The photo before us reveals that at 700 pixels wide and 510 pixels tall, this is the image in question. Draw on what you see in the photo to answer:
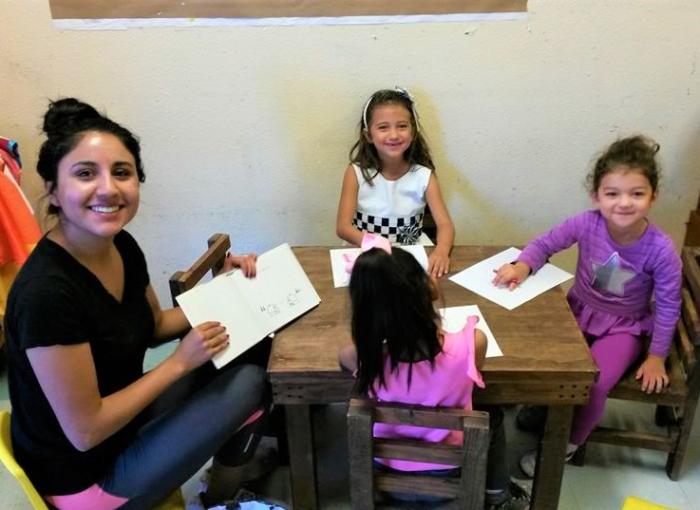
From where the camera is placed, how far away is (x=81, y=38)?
1.86m

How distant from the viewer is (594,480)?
1.63 m

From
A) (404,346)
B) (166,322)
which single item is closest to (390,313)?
(404,346)

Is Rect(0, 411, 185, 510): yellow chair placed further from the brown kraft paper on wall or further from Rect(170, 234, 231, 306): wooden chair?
the brown kraft paper on wall

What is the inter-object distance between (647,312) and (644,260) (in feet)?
0.58

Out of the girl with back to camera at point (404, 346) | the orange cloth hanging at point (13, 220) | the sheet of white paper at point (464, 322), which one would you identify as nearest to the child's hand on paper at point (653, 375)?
the sheet of white paper at point (464, 322)

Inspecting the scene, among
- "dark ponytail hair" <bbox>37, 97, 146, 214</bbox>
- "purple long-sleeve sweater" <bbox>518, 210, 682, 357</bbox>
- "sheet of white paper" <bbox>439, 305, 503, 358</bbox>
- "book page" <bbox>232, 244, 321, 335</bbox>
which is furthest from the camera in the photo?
"purple long-sleeve sweater" <bbox>518, 210, 682, 357</bbox>

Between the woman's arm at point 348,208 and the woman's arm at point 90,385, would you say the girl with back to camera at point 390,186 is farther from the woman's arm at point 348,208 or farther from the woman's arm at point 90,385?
the woman's arm at point 90,385

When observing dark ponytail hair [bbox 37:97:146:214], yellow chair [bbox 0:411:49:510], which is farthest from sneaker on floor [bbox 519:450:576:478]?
dark ponytail hair [bbox 37:97:146:214]

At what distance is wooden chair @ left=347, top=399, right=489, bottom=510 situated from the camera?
3.23ft

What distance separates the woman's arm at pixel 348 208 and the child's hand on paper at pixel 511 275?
505mm

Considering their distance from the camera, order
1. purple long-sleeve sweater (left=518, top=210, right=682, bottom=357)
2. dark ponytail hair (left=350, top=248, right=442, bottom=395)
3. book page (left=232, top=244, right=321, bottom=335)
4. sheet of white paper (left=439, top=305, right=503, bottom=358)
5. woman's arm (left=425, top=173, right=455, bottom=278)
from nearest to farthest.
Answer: dark ponytail hair (left=350, top=248, right=442, bottom=395)
sheet of white paper (left=439, top=305, right=503, bottom=358)
book page (left=232, top=244, right=321, bottom=335)
purple long-sleeve sweater (left=518, top=210, right=682, bottom=357)
woman's arm (left=425, top=173, right=455, bottom=278)

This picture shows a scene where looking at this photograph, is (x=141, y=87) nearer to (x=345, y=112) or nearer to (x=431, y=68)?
(x=345, y=112)

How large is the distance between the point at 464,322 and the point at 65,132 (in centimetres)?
91

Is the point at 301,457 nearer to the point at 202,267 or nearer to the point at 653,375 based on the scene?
the point at 202,267
